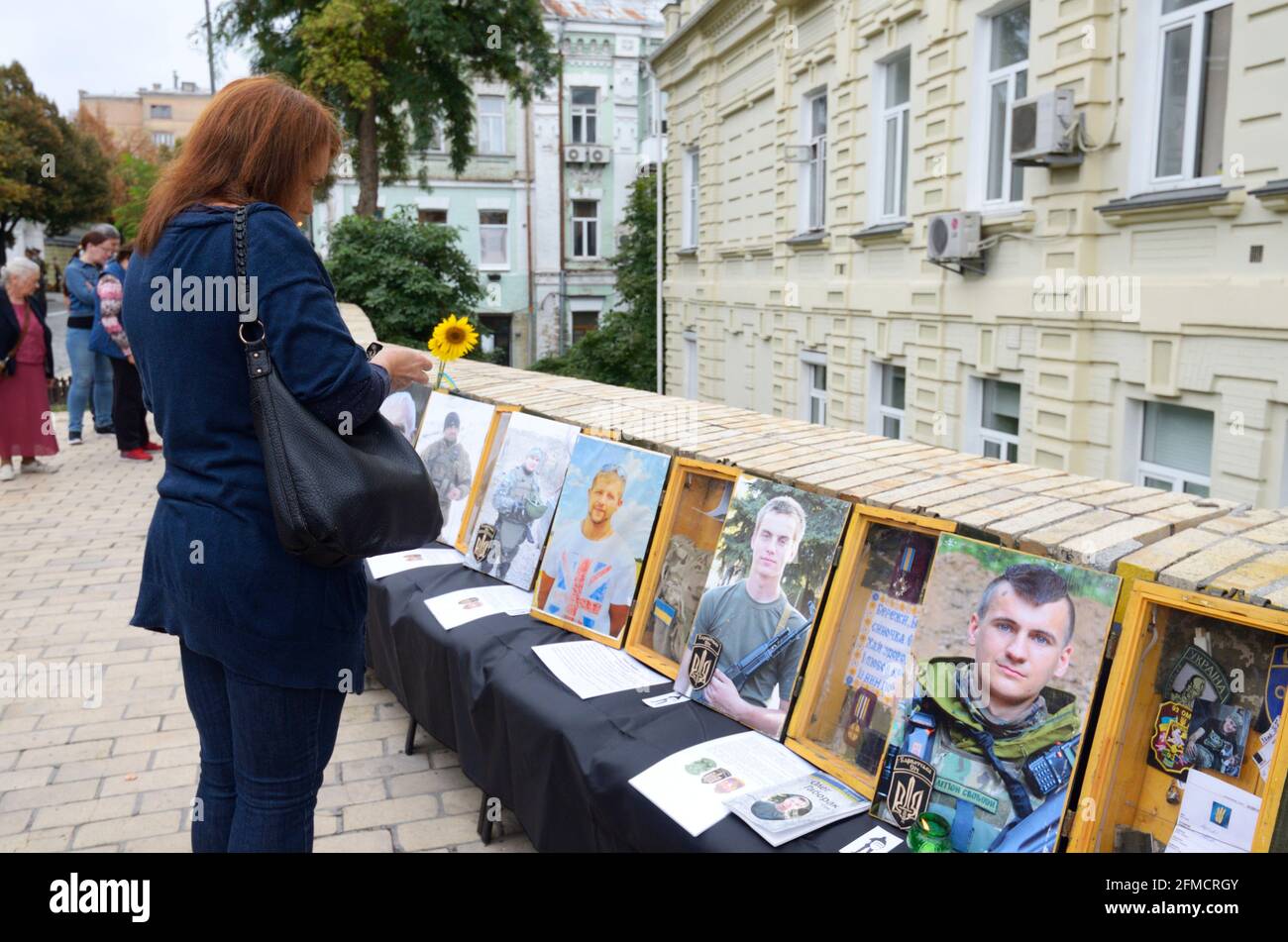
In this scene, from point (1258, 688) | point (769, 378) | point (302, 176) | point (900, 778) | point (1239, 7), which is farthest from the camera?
point (769, 378)

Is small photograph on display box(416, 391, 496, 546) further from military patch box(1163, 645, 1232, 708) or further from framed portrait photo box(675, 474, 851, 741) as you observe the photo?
military patch box(1163, 645, 1232, 708)

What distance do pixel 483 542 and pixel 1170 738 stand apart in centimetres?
290

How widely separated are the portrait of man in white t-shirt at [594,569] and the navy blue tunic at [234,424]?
4.91ft

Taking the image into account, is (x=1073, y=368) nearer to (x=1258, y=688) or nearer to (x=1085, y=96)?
(x=1085, y=96)

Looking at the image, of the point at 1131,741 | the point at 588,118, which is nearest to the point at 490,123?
the point at 588,118

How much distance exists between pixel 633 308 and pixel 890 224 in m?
18.0

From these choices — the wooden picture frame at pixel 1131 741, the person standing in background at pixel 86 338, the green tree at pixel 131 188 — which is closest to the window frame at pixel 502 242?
the green tree at pixel 131 188

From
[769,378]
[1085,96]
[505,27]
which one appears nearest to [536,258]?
[505,27]

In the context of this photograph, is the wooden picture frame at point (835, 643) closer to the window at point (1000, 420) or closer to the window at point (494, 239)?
the window at point (1000, 420)

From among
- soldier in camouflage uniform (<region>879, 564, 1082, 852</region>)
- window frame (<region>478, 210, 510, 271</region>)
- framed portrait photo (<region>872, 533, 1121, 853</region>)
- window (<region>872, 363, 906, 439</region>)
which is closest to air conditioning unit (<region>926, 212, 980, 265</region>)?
window (<region>872, 363, 906, 439</region>)

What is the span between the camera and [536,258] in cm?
3606

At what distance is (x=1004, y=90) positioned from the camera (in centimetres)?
1015

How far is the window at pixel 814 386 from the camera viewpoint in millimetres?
15197

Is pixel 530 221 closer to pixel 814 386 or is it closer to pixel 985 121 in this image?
pixel 814 386
